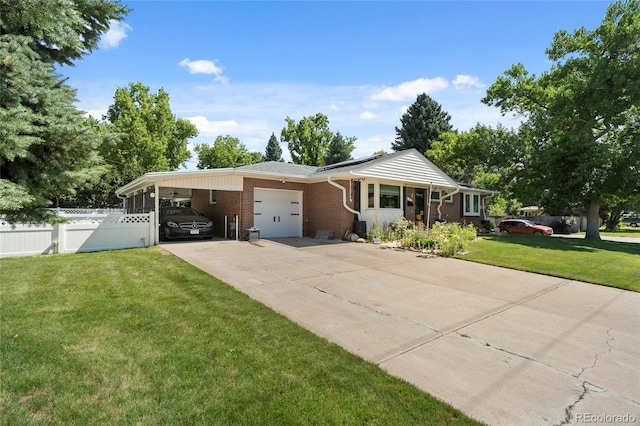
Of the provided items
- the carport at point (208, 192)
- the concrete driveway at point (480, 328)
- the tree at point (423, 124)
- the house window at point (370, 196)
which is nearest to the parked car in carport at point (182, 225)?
the carport at point (208, 192)

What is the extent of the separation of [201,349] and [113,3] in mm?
6041

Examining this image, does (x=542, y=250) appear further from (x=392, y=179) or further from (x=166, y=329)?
(x=166, y=329)

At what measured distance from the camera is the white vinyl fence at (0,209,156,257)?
8.56 meters

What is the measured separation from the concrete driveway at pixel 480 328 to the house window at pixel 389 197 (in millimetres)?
6412

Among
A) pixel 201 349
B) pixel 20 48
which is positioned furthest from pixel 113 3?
pixel 201 349

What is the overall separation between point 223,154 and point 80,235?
108ft

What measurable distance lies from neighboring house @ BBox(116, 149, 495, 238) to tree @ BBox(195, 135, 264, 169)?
25714 millimetres

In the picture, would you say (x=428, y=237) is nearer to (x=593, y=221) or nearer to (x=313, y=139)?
(x=593, y=221)

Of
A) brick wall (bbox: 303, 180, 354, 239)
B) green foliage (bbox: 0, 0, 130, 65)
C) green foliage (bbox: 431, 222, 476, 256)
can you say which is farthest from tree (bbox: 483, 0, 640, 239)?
green foliage (bbox: 0, 0, 130, 65)

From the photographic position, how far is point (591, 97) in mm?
16391

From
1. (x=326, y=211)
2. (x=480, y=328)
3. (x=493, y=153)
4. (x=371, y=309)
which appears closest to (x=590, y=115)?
(x=493, y=153)

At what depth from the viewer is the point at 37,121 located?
152 inches

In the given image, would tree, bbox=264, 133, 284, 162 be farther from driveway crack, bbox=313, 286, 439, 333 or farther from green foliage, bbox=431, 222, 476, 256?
driveway crack, bbox=313, 286, 439, 333

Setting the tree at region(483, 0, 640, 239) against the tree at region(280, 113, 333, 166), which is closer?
the tree at region(483, 0, 640, 239)
